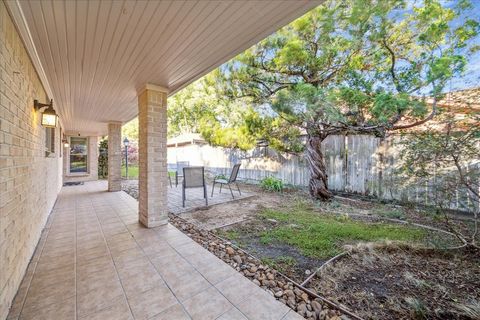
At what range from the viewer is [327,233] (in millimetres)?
3047

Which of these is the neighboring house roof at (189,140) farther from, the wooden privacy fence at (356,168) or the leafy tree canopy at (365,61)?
the leafy tree canopy at (365,61)

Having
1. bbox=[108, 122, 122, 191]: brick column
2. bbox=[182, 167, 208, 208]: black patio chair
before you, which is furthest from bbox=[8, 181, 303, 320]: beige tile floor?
bbox=[108, 122, 122, 191]: brick column

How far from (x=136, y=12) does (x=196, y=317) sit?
2.36 m

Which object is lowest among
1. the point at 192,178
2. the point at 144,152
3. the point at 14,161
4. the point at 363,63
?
the point at 192,178

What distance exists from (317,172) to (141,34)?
462 centimetres

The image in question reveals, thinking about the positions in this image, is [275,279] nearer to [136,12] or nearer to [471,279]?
[471,279]

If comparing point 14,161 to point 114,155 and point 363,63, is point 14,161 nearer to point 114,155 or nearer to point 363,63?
point 363,63

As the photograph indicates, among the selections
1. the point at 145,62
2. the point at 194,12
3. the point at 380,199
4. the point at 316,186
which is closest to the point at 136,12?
the point at 194,12

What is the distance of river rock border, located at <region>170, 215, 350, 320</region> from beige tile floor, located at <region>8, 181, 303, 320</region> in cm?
9

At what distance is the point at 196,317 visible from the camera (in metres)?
1.51

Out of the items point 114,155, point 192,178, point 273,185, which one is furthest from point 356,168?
point 114,155

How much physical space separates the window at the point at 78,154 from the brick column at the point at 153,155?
7.71 meters

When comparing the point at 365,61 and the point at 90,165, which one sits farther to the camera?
the point at 90,165

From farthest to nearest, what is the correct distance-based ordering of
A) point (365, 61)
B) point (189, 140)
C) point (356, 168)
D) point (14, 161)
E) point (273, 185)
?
point (189, 140)
point (273, 185)
point (356, 168)
point (365, 61)
point (14, 161)
